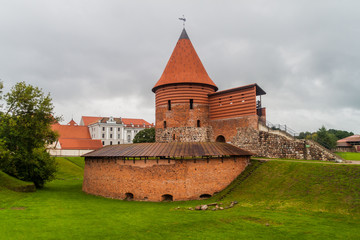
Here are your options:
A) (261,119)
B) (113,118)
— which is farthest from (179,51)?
(113,118)

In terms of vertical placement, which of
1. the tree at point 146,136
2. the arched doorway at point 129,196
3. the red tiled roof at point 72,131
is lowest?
the arched doorway at point 129,196

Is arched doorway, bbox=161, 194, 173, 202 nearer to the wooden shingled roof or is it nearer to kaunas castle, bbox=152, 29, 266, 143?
the wooden shingled roof

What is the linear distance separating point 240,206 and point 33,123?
1670 cm

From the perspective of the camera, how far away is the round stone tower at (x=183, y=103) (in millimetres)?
24281

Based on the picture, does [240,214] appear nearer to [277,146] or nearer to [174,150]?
[174,150]

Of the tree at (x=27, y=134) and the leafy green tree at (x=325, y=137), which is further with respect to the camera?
the leafy green tree at (x=325, y=137)

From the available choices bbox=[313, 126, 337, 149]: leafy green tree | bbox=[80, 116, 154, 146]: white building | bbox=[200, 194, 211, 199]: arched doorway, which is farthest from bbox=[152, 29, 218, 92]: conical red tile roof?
bbox=[80, 116, 154, 146]: white building

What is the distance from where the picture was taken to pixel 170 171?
52.9ft

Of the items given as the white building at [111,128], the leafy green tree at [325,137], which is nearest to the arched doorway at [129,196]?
the leafy green tree at [325,137]

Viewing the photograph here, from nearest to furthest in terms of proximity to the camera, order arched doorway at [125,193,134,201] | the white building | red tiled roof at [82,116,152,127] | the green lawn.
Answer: the green lawn → arched doorway at [125,193,134,201] → the white building → red tiled roof at [82,116,152,127]

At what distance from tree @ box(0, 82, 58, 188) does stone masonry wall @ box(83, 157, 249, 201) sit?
7.34 meters

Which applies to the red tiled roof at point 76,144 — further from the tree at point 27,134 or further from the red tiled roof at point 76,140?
the tree at point 27,134

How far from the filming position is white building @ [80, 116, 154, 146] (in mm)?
69688

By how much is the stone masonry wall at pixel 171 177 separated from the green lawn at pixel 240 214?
795 millimetres
